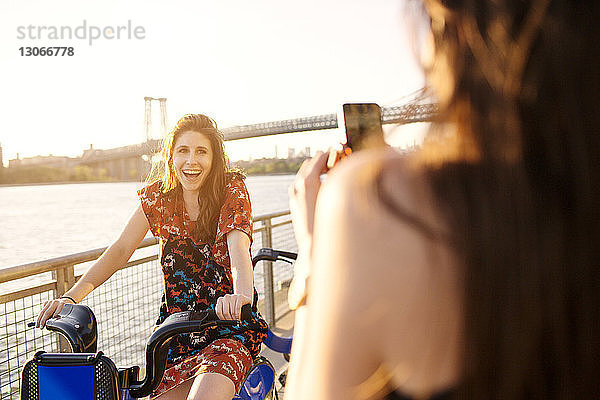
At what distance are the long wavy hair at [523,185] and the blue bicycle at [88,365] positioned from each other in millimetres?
1169

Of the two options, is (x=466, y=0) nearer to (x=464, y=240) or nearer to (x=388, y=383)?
(x=464, y=240)

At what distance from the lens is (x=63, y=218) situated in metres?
21.3

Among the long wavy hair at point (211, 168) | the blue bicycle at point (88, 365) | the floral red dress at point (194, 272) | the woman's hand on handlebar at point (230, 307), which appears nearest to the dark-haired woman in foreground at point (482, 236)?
the blue bicycle at point (88, 365)

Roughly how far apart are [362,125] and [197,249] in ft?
5.80

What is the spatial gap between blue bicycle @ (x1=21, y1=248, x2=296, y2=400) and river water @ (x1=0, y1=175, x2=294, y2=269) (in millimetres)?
695

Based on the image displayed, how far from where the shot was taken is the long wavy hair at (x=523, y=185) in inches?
25.7

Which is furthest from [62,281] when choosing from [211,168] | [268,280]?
[268,280]

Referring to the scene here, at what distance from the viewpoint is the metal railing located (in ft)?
8.76

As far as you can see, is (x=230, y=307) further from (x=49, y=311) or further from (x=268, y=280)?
(x=268, y=280)

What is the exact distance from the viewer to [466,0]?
0.69m

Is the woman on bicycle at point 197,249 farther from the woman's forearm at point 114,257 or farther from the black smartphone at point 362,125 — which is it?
the black smartphone at point 362,125

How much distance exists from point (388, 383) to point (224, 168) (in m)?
2.20

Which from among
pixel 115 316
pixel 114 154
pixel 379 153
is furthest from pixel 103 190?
pixel 379 153

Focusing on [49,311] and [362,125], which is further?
[49,311]
